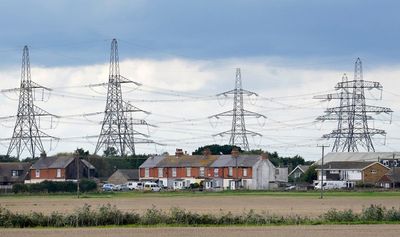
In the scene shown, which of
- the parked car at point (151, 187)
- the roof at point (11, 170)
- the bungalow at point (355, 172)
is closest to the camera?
the parked car at point (151, 187)

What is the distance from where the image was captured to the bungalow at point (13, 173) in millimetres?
155750

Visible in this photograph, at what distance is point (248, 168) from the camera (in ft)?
505

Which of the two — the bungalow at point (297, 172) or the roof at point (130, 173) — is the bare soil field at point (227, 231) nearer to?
the roof at point (130, 173)

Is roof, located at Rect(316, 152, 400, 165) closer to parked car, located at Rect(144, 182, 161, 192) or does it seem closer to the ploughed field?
parked car, located at Rect(144, 182, 161, 192)

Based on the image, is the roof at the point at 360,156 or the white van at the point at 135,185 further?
the roof at the point at 360,156

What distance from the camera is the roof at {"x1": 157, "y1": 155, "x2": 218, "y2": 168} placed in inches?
6334

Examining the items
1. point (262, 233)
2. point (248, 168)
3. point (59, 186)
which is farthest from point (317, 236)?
point (248, 168)

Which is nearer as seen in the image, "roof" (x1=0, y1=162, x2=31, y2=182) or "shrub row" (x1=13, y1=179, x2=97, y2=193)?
"shrub row" (x1=13, y1=179, x2=97, y2=193)

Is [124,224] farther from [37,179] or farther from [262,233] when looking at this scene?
[37,179]

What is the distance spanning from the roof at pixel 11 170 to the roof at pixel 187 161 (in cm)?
2439

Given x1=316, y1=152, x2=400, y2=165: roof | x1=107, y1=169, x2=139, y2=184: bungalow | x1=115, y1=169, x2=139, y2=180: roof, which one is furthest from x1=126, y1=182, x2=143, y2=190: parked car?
x1=316, y1=152, x2=400, y2=165: roof

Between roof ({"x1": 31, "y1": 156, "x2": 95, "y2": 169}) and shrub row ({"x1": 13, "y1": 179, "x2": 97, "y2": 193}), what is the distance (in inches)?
881

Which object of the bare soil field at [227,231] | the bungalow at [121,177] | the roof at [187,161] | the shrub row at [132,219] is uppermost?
the roof at [187,161]

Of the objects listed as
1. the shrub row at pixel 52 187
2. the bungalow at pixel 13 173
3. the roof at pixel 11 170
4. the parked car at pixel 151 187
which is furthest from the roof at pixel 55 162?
the shrub row at pixel 52 187
